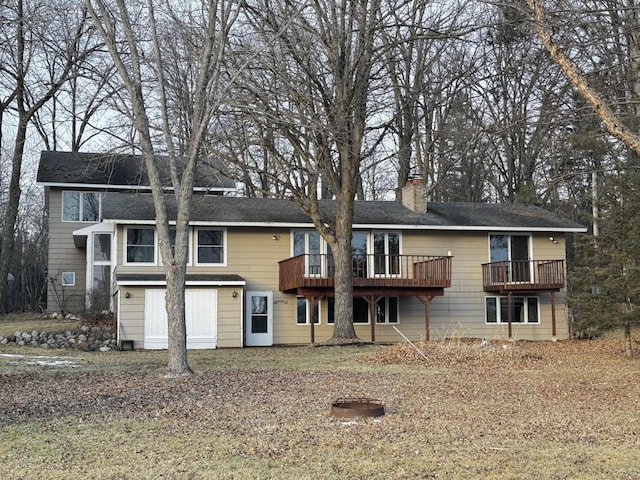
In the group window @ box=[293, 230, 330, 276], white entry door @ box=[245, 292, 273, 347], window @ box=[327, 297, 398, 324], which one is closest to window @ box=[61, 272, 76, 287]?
white entry door @ box=[245, 292, 273, 347]

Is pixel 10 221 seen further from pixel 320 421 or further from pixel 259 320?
pixel 320 421

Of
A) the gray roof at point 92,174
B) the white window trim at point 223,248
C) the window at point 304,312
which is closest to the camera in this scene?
the white window trim at point 223,248

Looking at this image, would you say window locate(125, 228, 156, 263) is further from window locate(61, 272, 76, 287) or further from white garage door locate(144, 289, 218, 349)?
window locate(61, 272, 76, 287)

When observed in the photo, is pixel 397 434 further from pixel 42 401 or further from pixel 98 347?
pixel 98 347

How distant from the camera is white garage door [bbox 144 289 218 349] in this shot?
22.4 meters

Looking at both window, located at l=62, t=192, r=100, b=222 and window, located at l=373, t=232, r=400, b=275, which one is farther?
window, located at l=62, t=192, r=100, b=222

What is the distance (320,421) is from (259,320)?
1572cm

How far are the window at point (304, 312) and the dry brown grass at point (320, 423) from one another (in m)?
8.63

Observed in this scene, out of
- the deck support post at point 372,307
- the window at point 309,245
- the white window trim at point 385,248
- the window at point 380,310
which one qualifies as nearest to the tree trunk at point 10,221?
the window at point 309,245

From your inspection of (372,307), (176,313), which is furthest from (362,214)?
(176,313)

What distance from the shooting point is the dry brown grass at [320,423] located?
6.49 metres

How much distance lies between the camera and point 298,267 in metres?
23.2

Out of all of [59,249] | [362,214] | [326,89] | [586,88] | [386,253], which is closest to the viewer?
[586,88]

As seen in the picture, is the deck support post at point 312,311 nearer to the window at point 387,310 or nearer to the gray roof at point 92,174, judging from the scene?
the window at point 387,310
